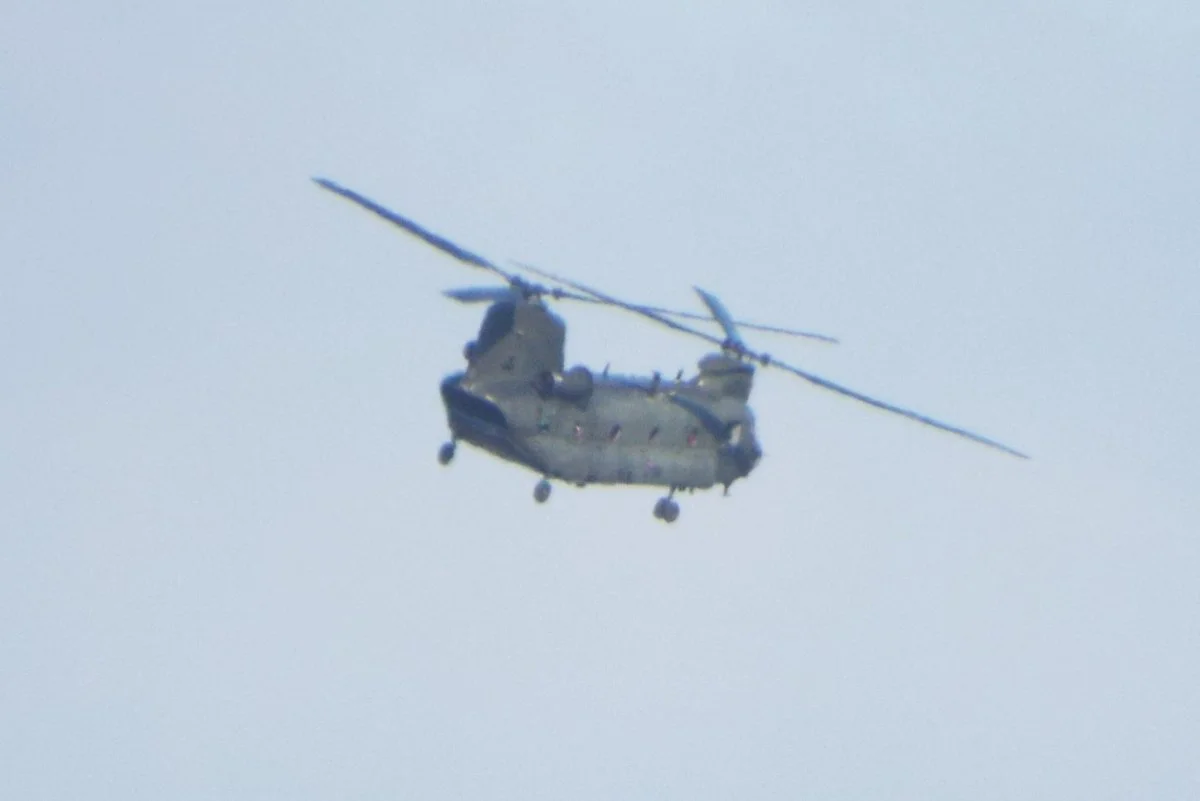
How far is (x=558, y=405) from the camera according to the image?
7856 cm

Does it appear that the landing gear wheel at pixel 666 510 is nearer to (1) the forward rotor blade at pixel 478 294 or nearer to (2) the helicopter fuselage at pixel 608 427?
(2) the helicopter fuselage at pixel 608 427

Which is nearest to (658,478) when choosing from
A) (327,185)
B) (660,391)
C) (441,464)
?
(660,391)

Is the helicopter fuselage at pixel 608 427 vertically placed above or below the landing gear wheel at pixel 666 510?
above

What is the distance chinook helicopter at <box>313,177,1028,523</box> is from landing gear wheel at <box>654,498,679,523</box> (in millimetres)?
36

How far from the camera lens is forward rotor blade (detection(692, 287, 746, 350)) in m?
86.0

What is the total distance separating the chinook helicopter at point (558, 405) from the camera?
7725cm

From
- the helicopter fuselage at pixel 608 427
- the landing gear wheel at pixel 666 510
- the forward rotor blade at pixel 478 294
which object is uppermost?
the forward rotor blade at pixel 478 294

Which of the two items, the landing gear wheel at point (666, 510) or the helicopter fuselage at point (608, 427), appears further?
the landing gear wheel at point (666, 510)

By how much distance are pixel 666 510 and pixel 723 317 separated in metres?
9.80

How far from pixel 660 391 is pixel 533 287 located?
326 inches

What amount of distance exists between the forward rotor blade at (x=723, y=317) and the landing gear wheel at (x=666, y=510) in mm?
6335

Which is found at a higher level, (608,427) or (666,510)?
(608,427)

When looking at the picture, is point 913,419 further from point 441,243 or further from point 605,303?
point 441,243

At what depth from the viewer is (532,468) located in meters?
77.8
